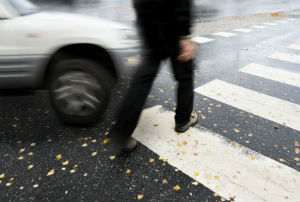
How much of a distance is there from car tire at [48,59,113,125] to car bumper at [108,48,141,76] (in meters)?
0.21

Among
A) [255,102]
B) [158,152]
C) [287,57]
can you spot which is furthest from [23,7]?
[287,57]

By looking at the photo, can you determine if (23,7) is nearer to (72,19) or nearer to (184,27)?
(72,19)

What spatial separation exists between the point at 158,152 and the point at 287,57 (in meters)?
5.15

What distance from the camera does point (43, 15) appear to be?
3.31 meters

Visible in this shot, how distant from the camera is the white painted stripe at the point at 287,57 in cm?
Result: 630

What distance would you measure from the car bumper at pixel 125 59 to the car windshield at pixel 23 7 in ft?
4.16

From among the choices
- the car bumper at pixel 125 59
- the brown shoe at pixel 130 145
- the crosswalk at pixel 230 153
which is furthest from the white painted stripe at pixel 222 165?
the car bumper at pixel 125 59

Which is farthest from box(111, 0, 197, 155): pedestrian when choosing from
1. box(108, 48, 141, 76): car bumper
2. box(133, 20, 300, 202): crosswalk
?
box(108, 48, 141, 76): car bumper

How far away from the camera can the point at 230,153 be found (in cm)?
302

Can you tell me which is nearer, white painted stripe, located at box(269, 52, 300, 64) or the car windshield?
the car windshield

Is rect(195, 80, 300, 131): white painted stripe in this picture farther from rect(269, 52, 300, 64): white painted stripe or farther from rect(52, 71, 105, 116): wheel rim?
rect(269, 52, 300, 64): white painted stripe

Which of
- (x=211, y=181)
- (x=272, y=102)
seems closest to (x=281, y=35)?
(x=272, y=102)

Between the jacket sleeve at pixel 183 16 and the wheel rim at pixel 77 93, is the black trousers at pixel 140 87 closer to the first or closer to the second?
the jacket sleeve at pixel 183 16

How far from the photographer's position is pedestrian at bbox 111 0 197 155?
2330mm
